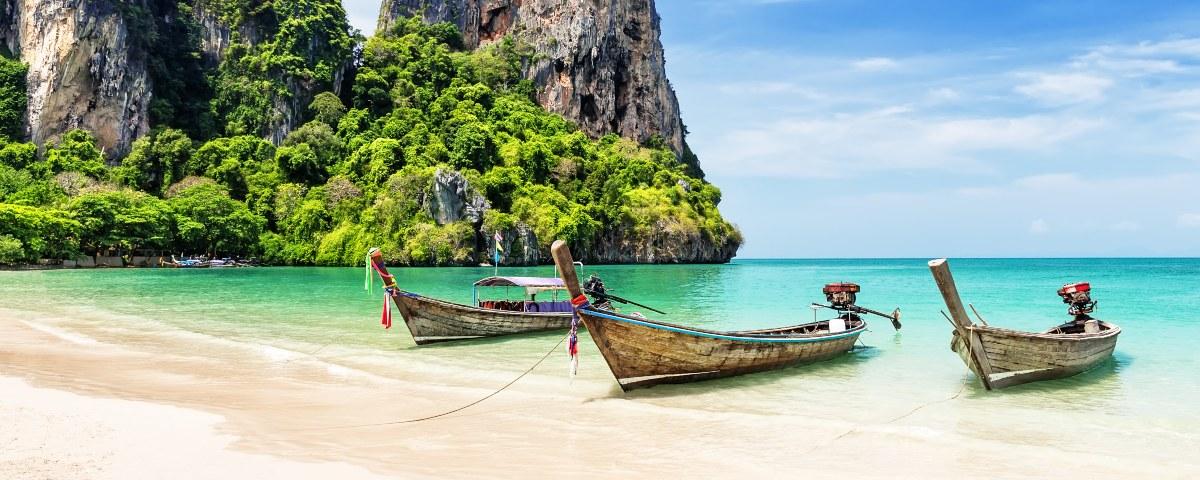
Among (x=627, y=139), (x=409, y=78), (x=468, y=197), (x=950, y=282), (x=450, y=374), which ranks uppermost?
(x=409, y=78)

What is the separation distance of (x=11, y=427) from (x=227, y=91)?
83482 millimetres

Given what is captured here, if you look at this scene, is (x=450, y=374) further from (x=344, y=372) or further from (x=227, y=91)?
(x=227, y=91)

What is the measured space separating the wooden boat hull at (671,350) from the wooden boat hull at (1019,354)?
2.96 meters

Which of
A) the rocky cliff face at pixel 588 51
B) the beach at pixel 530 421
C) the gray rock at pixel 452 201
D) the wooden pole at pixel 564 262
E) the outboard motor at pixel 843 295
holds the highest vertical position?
the rocky cliff face at pixel 588 51

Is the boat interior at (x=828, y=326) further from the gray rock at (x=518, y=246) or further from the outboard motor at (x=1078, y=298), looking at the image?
the gray rock at (x=518, y=246)

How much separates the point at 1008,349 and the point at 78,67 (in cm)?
8469

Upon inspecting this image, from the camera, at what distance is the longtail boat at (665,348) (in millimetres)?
10414

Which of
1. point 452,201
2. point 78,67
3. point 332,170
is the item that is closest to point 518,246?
point 452,201

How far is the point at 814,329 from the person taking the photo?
15.9 meters

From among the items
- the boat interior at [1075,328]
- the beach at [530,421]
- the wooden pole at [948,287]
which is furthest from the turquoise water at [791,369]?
the wooden pole at [948,287]

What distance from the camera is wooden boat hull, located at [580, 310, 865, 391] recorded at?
10555 mm

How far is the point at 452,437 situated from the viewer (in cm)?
834

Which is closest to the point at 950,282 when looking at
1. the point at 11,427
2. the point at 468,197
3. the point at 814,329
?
the point at 814,329

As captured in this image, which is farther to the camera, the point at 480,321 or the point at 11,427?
the point at 480,321
